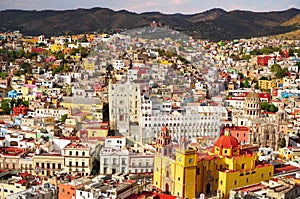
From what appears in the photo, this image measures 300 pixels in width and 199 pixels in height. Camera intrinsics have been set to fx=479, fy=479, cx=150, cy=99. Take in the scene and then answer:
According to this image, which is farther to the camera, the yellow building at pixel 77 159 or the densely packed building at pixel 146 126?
the yellow building at pixel 77 159

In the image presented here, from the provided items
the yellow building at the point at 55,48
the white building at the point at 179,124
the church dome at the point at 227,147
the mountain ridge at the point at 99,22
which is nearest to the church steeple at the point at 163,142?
the church dome at the point at 227,147

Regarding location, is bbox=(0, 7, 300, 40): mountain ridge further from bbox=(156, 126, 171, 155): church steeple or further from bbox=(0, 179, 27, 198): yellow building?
bbox=(0, 179, 27, 198): yellow building

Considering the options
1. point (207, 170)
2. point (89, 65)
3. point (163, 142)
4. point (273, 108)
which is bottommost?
point (207, 170)

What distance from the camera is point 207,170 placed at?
48.6 ft

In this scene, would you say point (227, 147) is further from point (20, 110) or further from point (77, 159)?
point (20, 110)

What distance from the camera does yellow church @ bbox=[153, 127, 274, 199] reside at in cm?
1421

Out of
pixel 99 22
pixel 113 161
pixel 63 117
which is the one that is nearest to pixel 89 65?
pixel 63 117

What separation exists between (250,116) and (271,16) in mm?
108698

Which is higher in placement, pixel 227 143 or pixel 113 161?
pixel 227 143

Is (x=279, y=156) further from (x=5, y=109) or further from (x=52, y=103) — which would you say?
(x=5, y=109)

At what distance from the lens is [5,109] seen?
2611cm

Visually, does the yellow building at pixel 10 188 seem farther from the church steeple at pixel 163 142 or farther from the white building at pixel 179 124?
the white building at pixel 179 124

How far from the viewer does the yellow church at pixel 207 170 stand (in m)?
14.2

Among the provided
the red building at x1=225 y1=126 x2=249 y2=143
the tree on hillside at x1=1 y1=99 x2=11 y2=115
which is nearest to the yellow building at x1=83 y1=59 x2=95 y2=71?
the tree on hillside at x1=1 y1=99 x2=11 y2=115
